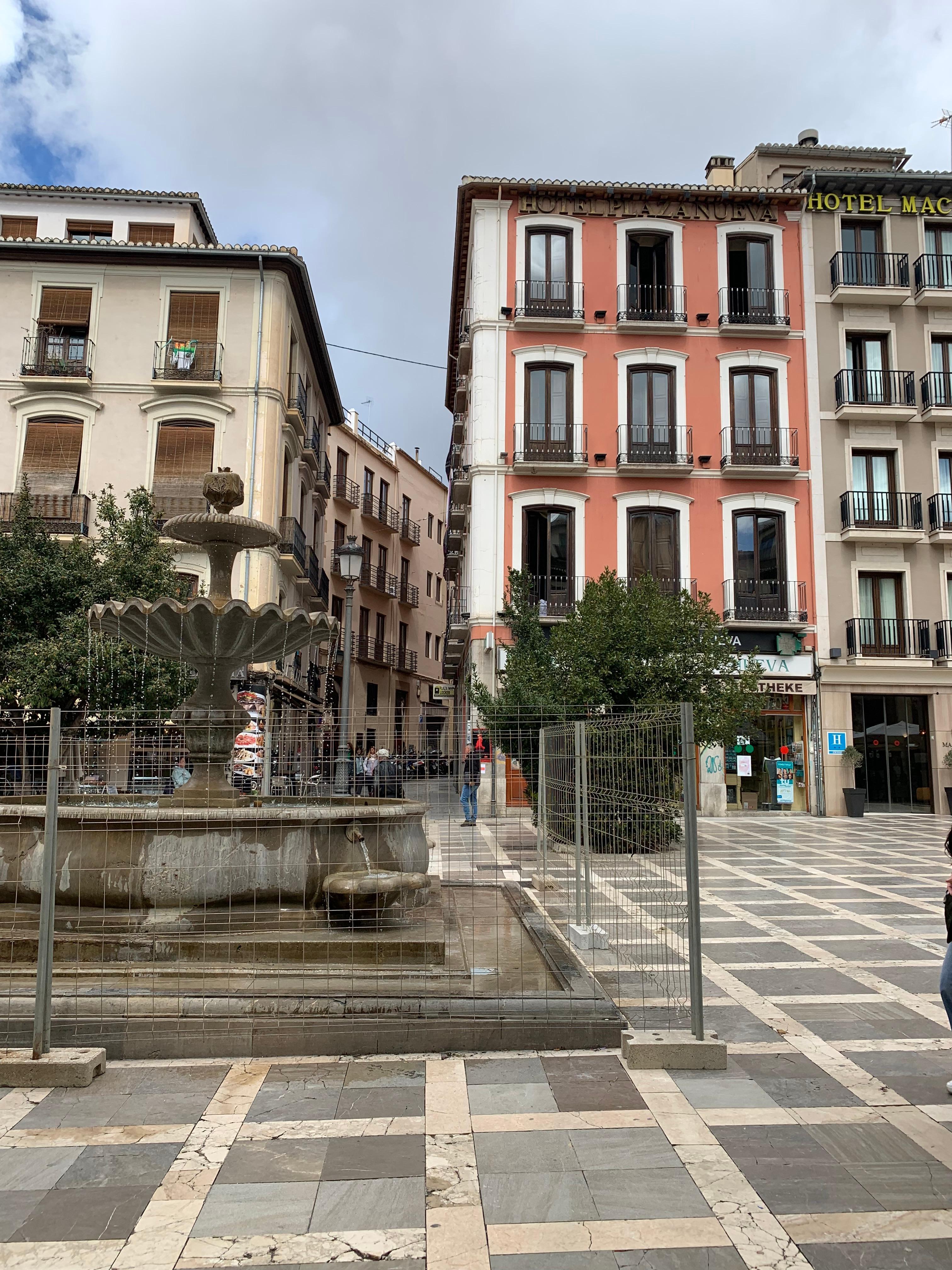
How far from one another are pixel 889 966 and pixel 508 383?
63.9ft

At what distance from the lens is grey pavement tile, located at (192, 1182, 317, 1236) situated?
3.05 meters

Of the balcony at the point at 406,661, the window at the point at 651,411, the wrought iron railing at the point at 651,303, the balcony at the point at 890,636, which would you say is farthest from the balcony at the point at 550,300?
the balcony at the point at 406,661

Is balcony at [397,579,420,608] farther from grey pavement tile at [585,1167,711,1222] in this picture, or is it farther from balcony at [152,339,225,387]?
grey pavement tile at [585,1167,711,1222]

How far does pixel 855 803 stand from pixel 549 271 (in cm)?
1616

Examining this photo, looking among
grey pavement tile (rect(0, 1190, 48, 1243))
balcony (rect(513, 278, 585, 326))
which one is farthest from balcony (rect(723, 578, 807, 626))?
grey pavement tile (rect(0, 1190, 48, 1243))

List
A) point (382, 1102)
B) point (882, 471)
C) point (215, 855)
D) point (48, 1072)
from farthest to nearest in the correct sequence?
point (882, 471) < point (215, 855) < point (48, 1072) < point (382, 1102)

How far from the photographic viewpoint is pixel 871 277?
24.9 metres

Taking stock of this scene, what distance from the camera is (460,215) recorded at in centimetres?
2561

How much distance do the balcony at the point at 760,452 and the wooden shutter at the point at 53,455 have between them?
16.8 metres

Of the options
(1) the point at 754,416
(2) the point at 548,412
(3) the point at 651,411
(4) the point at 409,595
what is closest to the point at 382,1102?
(2) the point at 548,412

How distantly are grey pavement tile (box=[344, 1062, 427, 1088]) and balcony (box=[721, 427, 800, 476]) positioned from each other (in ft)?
70.4

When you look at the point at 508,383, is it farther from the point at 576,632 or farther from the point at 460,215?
the point at 576,632

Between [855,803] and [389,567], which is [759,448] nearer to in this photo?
[855,803]

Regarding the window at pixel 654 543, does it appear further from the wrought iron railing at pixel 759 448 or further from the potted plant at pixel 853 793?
the potted plant at pixel 853 793
